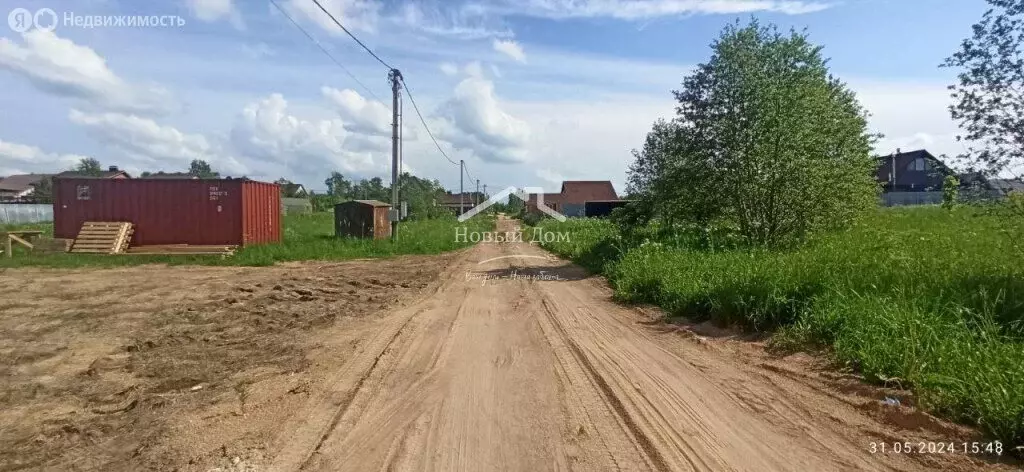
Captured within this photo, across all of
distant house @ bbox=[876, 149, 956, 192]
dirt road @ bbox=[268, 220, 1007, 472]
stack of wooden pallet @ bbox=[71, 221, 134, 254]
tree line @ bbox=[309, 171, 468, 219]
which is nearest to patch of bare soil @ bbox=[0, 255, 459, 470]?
dirt road @ bbox=[268, 220, 1007, 472]

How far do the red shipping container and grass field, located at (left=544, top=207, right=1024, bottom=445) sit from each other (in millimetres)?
14125

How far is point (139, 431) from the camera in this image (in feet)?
14.6

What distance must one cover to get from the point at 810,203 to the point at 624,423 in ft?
35.2

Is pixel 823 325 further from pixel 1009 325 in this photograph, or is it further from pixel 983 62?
pixel 983 62

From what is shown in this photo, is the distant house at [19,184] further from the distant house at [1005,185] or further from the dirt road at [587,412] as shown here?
the distant house at [1005,185]

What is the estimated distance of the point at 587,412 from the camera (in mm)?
4789

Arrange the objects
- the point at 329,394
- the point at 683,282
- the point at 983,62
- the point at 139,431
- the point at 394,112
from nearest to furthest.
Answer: the point at 139,431 < the point at 329,394 < the point at 983,62 < the point at 683,282 < the point at 394,112

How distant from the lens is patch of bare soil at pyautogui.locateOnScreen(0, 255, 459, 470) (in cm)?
420

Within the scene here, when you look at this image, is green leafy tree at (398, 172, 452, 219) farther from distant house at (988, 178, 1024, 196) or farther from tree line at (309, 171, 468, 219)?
distant house at (988, 178, 1024, 196)

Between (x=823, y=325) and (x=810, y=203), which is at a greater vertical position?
(x=810, y=203)

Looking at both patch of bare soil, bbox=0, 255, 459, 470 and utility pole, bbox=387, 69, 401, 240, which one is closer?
patch of bare soil, bbox=0, 255, 459, 470

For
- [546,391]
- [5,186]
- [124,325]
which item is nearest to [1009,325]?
[546,391]

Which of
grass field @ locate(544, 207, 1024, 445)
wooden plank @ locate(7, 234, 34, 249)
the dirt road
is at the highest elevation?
wooden plank @ locate(7, 234, 34, 249)

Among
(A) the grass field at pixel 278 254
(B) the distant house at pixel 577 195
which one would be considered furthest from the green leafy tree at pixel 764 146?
(B) the distant house at pixel 577 195
